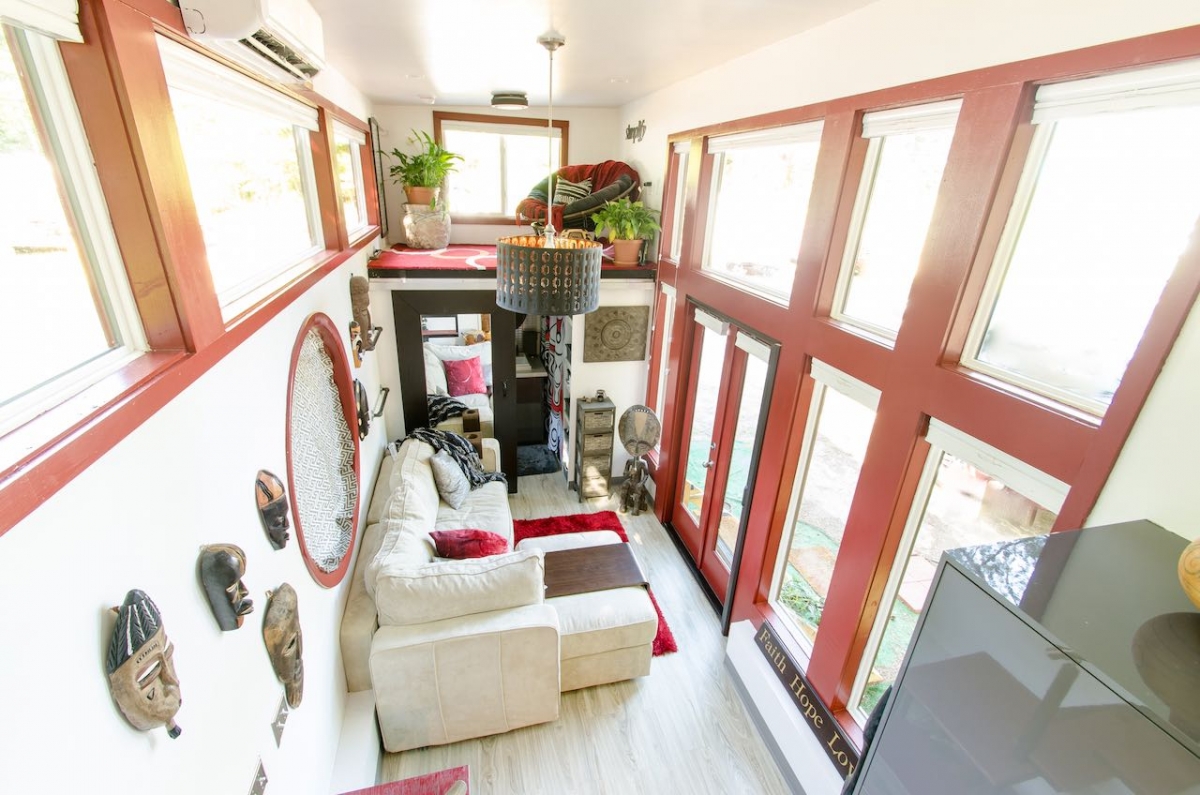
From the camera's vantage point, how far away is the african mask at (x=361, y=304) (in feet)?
9.65

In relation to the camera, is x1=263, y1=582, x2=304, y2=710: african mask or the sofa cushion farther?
the sofa cushion

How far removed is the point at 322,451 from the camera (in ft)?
7.51

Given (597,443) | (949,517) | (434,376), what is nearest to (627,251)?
(597,443)

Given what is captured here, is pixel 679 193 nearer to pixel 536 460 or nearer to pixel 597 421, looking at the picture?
pixel 597 421

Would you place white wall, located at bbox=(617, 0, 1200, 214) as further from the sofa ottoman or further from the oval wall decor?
the sofa ottoman

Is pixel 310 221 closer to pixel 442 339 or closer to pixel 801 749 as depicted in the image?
pixel 442 339

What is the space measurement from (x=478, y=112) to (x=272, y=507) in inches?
158

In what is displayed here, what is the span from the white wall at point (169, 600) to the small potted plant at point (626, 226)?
8.20 ft

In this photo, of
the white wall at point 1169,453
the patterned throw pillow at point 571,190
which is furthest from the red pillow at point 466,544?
the patterned throw pillow at point 571,190

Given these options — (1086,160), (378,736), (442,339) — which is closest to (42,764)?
(378,736)

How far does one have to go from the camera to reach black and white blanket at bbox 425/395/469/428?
4188 mm

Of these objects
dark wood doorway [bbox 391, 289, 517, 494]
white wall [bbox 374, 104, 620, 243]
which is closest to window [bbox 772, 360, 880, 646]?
dark wood doorway [bbox 391, 289, 517, 494]

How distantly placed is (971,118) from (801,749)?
8.32ft

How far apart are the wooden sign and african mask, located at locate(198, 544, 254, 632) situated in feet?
6.91
